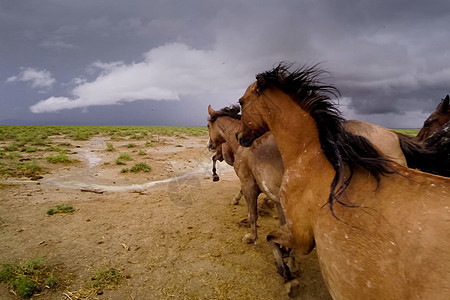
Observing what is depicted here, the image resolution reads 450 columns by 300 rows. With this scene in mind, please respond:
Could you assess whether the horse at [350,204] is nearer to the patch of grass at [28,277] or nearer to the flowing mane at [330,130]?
the flowing mane at [330,130]

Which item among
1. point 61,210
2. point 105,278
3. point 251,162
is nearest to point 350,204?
point 251,162

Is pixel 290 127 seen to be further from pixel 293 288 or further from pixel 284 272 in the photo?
pixel 293 288

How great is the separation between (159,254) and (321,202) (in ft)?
10.4

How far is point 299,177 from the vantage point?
2262mm

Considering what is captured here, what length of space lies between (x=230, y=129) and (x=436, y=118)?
13.6 feet

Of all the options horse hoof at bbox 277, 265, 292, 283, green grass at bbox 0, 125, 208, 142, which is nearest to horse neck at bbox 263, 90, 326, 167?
horse hoof at bbox 277, 265, 292, 283

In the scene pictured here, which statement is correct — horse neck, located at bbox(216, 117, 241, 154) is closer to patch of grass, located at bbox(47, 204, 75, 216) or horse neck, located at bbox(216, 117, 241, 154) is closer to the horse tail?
the horse tail

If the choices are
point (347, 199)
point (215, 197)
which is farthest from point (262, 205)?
point (347, 199)

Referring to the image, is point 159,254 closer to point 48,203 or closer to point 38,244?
point 38,244

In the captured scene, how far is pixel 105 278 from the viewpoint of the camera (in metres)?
3.28

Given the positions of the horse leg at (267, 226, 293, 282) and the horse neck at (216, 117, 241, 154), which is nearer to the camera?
the horse leg at (267, 226, 293, 282)

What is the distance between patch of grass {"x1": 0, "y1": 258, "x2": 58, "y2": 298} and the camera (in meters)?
2.92

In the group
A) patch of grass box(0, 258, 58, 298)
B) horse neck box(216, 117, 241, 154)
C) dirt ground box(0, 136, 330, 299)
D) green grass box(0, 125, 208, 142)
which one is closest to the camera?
patch of grass box(0, 258, 58, 298)

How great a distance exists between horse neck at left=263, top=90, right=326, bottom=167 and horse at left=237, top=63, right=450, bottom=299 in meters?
0.01
